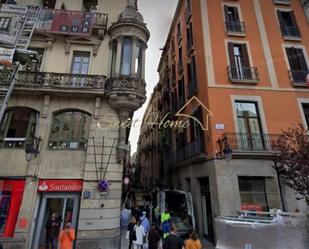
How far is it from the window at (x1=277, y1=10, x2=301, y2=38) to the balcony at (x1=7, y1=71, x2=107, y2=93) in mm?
13714

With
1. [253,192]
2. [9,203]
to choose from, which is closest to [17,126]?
[9,203]

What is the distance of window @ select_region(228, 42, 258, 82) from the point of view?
12.5 meters

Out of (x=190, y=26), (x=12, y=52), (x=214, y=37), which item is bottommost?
(x=12, y=52)

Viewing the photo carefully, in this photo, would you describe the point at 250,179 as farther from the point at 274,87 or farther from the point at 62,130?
the point at 62,130

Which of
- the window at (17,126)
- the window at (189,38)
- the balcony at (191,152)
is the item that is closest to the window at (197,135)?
the balcony at (191,152)

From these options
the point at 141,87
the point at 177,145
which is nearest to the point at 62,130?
the point at 141,87

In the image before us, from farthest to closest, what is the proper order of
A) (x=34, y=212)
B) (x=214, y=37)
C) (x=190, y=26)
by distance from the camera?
1. (x=190, y=26)
2. (x=214, y=37)
3. (x=34, y=212)

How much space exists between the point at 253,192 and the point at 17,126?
13.6 m

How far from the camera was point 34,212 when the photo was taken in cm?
916

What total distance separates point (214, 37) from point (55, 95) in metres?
11.1

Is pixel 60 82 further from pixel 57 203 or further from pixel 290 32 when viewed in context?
pixel 290 32

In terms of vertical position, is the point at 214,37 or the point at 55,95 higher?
the point at 214,37

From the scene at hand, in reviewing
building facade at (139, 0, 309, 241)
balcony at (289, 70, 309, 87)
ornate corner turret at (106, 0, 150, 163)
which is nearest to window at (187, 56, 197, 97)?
building facade at (139, 0, 309, 241)

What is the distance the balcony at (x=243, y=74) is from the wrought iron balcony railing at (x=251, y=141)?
11.6ft
